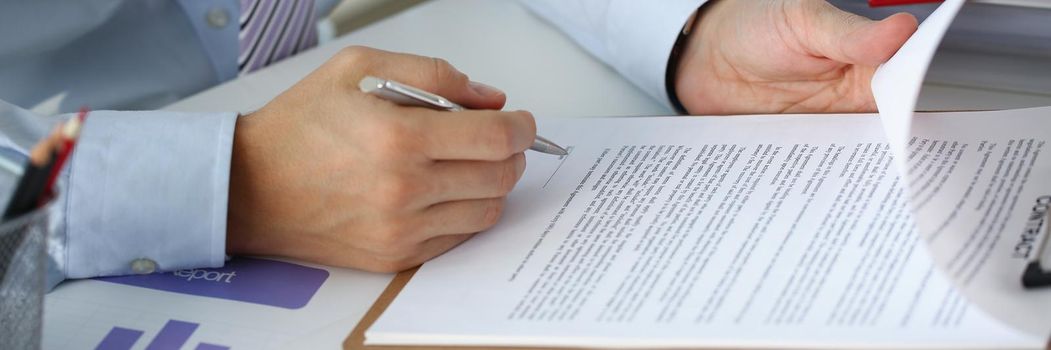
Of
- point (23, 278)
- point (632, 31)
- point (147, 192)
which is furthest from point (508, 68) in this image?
point (23, 278)

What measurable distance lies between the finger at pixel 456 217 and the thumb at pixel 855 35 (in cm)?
29

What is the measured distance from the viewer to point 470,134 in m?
0.63

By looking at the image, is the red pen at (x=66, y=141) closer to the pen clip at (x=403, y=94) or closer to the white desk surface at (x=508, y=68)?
the pen clip at (x=403, y=94)

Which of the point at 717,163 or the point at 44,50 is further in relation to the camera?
the point at 44,50

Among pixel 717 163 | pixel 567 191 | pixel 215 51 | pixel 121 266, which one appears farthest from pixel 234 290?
pixel 215 51

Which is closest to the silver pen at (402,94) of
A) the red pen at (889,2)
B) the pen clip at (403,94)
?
the pen clip at (403,94)

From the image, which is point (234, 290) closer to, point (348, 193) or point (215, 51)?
point (348, 193)

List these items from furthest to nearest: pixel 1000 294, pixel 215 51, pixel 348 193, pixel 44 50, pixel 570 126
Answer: pixel 215 51, pixel 44 50, pixel 570 126, pixel 348 193, pixel 1000 294

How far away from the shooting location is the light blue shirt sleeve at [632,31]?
0.88 meters

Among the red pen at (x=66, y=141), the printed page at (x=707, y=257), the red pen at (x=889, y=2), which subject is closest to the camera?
the red pen at (x=66, y=141)

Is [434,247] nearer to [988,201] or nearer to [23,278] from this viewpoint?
[23,278]

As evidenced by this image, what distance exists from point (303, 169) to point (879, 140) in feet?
1.35

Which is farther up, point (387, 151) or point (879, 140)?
point (387, 151)

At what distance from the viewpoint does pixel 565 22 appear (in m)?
1.00
